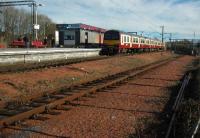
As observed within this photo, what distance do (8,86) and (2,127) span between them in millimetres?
5732

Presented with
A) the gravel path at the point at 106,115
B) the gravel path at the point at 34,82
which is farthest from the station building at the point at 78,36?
the gravel path at the point at 106,115

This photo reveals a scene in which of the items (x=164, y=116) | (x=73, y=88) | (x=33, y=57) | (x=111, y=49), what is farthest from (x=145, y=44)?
(x=164, y=116)

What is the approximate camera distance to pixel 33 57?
24062 millimetres

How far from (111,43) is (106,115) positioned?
29478mm

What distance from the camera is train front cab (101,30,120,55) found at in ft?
122

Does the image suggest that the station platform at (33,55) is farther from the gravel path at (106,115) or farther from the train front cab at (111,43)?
the gravel path at (106,115)

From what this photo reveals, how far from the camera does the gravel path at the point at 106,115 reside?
22.5 ft

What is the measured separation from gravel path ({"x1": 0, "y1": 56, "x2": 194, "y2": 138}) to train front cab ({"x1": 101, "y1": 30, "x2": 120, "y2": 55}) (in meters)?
24.9

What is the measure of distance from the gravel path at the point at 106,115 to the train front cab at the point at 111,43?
81.8 ft

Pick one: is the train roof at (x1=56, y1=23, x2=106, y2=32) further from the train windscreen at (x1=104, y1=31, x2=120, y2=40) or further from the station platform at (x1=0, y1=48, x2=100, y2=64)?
the station platform at (x1=0, y1=48, x2=100, y2=64)

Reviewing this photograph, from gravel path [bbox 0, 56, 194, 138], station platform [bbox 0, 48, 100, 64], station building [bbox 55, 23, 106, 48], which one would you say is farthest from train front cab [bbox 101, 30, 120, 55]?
gravel path [bbox 0, 56, 194, 138]

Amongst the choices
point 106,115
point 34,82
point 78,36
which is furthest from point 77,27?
point 106,115

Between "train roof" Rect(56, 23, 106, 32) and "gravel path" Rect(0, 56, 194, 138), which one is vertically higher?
"train roof" Rect(56, 23, 106, 32)

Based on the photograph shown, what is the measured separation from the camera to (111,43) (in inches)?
1479
